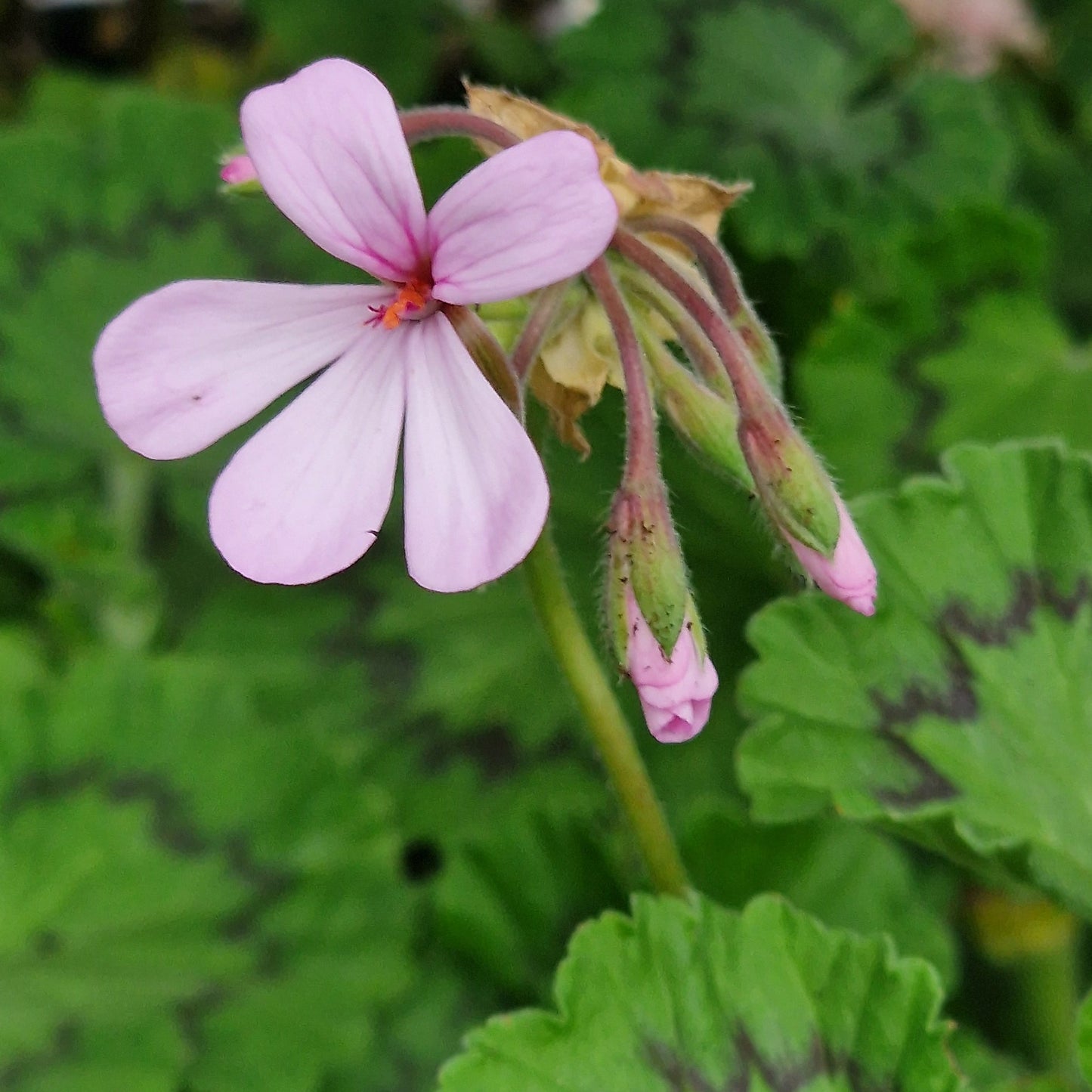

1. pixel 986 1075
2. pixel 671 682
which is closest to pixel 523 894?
pixel 986 1075

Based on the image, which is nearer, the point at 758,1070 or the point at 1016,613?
the point at 758,1070

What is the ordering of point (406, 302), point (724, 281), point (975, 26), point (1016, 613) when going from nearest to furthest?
point (406, 302) → point (724, 281) → point (1016, 613) → point (975, 26)

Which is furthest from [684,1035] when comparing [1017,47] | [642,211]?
[1017,47]

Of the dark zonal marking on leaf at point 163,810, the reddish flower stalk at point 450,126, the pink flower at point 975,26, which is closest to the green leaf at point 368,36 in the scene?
the pink flower at point 975,26

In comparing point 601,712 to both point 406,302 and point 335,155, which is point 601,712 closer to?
point 406,302

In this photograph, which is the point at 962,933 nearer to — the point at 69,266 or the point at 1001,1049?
the point at 1001,1049

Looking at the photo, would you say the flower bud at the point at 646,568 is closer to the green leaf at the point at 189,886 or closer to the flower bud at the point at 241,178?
the flower bud at the point at 241,178
